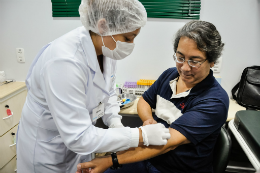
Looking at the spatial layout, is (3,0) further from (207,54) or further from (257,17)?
(257,17)

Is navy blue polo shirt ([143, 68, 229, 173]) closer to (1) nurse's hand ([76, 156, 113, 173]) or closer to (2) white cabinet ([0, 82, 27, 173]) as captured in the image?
(1) nurse's hand ([76, 156, 113, 173])

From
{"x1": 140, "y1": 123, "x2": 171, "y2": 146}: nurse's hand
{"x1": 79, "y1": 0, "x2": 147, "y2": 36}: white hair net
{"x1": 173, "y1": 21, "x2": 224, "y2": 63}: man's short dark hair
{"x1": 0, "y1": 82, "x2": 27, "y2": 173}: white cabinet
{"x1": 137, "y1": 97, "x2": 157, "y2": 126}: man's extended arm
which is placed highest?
{"x1": 79, "y1": 0, "x2": 147, "y2": 36}: white hair net

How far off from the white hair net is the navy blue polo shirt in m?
0.55

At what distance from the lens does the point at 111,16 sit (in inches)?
33.3

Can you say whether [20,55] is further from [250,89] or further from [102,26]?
[250,89]

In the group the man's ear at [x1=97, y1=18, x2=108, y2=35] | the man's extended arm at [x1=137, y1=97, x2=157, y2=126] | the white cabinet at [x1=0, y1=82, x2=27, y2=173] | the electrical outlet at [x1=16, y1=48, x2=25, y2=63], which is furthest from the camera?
the electrical outlet at [x1=16, y1=48, x2=25, y2=63]

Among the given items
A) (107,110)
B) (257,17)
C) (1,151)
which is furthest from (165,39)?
(1,151)

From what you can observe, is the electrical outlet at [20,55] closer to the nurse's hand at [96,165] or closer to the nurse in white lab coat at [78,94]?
the nurse in white lab coat at [78,94]

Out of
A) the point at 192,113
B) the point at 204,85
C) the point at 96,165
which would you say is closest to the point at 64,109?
the point at 96,165

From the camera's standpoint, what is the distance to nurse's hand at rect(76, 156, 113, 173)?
0.93m

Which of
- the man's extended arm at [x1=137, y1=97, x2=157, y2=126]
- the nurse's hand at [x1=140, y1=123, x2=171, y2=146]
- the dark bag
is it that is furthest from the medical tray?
the dark bag

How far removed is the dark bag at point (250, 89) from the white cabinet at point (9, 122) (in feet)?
8.38

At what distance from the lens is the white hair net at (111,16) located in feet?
2.71

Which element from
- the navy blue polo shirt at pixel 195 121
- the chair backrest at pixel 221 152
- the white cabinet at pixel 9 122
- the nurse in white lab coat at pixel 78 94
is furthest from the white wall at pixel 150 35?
the chair backrest at pixel 221 152
